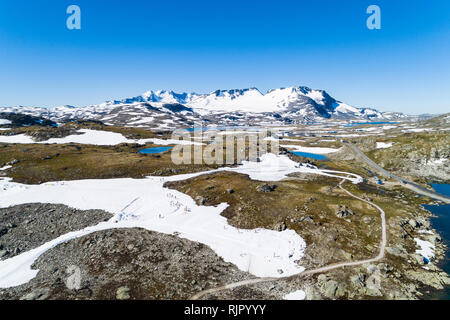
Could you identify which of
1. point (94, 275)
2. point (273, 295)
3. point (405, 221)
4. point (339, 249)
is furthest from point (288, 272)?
point (405, 221)

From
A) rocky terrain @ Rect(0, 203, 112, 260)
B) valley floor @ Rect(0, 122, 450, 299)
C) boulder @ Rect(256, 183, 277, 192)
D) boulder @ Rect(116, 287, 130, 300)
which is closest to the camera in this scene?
boulder @ Rect(116, 287, 130, 300)

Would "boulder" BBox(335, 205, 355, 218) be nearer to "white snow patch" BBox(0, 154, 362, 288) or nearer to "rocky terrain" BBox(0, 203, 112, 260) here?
"white snow patch" BBox(0, 154, 362, 288)

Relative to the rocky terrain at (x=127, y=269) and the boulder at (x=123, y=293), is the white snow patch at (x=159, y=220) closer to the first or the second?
the rocky terrain at (x=127, y=269)

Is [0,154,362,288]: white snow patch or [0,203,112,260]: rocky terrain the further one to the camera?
[0,203,112,260]: rocky terrain

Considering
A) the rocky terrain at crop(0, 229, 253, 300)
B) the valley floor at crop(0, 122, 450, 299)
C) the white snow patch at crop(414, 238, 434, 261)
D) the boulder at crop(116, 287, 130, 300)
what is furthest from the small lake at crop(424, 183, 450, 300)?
the boulder at crop(116, 287, 130, 300)

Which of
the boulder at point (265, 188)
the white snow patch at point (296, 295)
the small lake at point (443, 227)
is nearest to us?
the white snow patch at point (296, 295)

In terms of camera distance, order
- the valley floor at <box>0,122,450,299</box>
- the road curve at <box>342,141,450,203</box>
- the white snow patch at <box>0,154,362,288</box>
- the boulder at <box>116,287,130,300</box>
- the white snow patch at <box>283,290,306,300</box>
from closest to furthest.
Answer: the boulder at <box>116,287,130,300</box> < the white snow patch at <box>283,290,306,300</box> < the valley floor at <box>0,122,450,299</box> < the white snow patch at <box>0,154,362,288</box> < the road curve at <box>342,141,450,203</box>

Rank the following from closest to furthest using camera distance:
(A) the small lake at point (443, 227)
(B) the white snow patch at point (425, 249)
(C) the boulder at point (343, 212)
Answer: (A) the small lake at point (443, 227) < (B) the white snow patch at point (425, 249) < (C) the boulder at point (343, 212)

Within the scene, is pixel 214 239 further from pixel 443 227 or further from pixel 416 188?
pixel 416 188

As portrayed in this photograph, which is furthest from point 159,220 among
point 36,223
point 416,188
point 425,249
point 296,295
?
point 416,188

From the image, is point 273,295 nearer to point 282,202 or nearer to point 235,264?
point 235,264

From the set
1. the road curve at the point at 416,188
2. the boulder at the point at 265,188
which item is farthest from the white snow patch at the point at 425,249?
the road curve at the point at 416,188

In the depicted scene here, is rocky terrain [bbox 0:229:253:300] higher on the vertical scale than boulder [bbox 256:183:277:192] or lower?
lower
